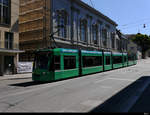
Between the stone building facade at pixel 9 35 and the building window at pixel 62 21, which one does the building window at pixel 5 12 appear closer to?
the stone building facade at pixel 9 35

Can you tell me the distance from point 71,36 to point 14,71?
46.5 ft

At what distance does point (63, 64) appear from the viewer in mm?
13828

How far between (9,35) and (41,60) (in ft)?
40.4

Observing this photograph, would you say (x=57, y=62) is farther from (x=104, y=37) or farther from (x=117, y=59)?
(x=104, y=37)

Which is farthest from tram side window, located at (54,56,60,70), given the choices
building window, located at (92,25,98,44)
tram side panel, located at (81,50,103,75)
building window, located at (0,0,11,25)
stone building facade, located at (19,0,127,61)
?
building window, located at (92,25,98,44)

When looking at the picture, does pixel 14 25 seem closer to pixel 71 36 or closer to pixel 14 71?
pixel 14 71

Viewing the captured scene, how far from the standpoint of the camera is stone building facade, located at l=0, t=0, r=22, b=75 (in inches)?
847

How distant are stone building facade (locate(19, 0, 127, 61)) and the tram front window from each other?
970 centimetres

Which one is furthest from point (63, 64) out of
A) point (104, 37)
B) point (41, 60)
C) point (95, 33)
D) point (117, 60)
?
point (104, 37)

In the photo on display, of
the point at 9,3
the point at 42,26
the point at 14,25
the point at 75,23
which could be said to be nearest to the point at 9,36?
the point at 14,25

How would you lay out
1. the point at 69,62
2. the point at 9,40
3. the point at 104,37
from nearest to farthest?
the point at 69,62
the point at 9,40
the point at 104,37

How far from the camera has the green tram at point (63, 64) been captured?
12.7m

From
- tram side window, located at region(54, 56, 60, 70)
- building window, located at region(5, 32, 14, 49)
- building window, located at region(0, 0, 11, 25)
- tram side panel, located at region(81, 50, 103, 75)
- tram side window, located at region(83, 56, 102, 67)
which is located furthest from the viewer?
building window, located at region(5, 32, 14, 49)

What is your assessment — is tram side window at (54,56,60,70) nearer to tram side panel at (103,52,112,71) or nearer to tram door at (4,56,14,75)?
tram side panel at (103,52,112,71)
